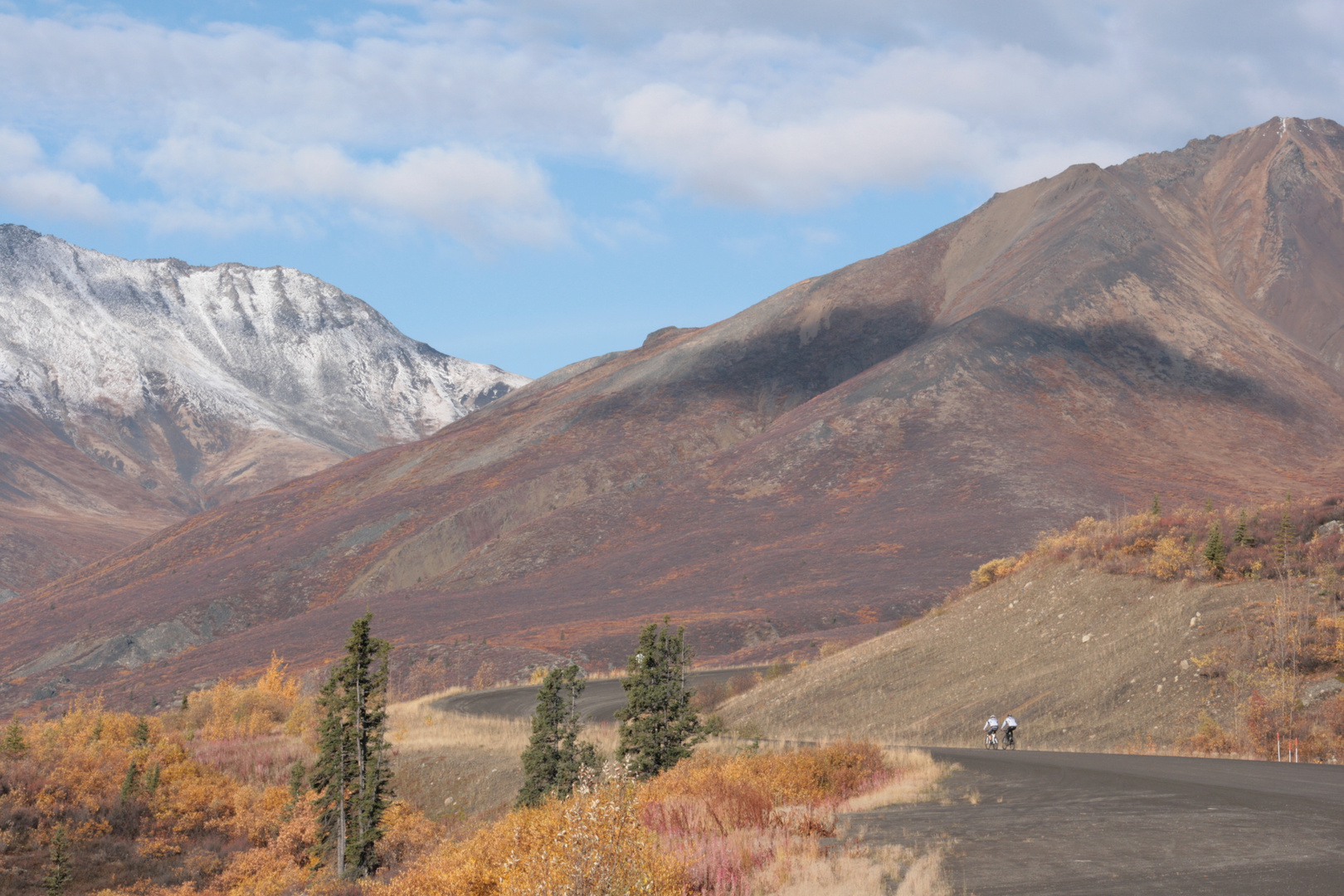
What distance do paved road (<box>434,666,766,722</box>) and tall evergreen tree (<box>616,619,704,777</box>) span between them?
12181mm

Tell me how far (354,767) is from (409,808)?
487 centimetres

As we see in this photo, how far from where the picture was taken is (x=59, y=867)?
21656 millimetres

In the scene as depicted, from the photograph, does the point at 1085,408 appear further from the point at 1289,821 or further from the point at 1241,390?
the point at 1289,821

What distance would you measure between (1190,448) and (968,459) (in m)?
18.9

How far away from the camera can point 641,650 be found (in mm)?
21797

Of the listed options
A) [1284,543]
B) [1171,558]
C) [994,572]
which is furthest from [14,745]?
[1284,543]

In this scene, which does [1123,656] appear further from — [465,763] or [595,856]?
[595,856]

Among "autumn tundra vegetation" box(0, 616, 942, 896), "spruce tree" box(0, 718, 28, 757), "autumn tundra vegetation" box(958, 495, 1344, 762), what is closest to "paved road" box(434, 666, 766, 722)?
"autumn tundra vegetation" box(0, 616, 942, 896)

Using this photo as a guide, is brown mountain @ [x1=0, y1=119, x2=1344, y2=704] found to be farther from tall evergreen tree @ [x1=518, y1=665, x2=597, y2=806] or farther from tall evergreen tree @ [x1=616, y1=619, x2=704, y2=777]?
tall evergreen tree @ [x1=616, y1=619, x2=704, y2=777]

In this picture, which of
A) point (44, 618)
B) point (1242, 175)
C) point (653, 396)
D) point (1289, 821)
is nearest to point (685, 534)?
point (653, 396)

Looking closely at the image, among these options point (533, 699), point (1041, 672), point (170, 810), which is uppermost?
point (1041, 672)

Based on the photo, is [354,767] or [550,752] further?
[550,752]

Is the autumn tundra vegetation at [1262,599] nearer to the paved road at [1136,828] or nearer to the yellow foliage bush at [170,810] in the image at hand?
the paved road at [1136,828]

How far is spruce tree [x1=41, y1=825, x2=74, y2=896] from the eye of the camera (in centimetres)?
2188
